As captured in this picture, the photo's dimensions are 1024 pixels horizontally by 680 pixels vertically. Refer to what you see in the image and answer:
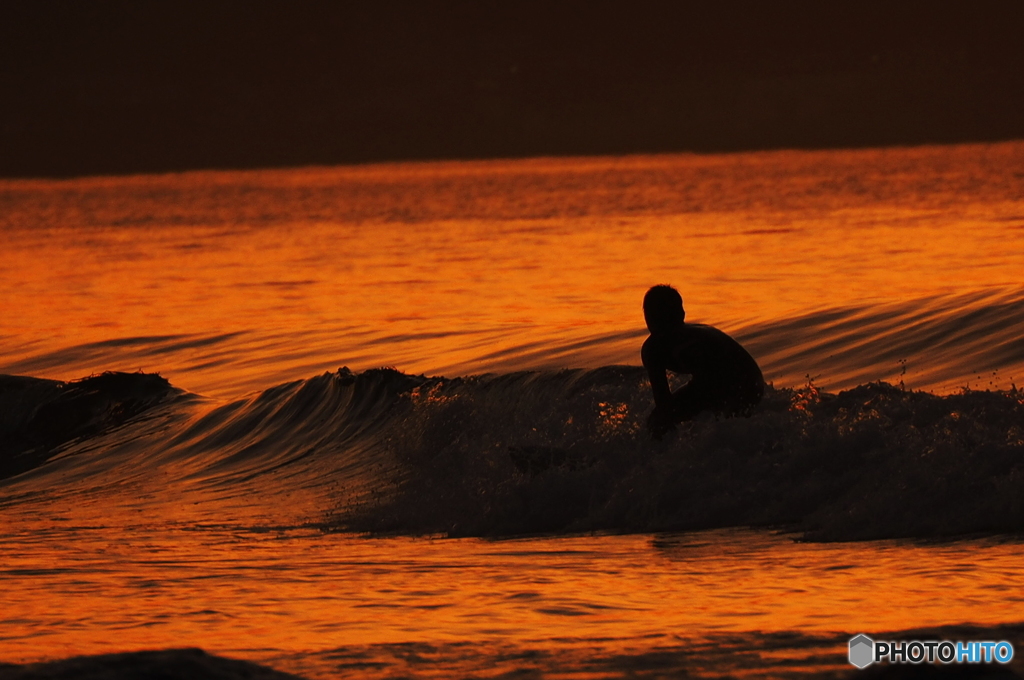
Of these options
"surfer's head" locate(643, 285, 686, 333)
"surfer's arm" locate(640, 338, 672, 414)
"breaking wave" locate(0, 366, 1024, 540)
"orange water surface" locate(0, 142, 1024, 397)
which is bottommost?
"breaking wave" locate(0, 366, 1024, 540)

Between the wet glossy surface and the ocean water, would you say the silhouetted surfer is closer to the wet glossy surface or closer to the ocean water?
the ocean water

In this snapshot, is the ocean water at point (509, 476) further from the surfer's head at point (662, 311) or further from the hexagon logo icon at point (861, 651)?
the surfer's head at point (662, 311)

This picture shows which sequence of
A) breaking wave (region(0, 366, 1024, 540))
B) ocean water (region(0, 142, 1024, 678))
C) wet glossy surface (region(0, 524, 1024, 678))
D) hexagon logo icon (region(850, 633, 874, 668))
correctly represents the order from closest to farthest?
hexagon logo icon (region(850, 633, 874, 668)), wet glossy surface (region(0, 524, 1024, 678)), ocean water (region(0, 142, 1024, 678)), breaking wave (region(0, 366, 1024, 540))

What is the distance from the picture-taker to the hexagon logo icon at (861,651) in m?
5.69

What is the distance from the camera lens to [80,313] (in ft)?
90.2

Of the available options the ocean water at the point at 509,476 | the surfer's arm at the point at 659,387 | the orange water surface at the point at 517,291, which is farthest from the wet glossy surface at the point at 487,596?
the orange water surface at the point at 517,291

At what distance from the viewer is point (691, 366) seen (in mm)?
10273

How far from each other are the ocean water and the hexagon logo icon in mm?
104

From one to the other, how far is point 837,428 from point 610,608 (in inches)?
146

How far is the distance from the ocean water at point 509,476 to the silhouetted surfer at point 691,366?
Result: 0.16 m

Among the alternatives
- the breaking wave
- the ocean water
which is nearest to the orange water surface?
the ocean water

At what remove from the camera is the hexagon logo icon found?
569cm

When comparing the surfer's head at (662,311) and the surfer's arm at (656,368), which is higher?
the surfer's head at (662,311)

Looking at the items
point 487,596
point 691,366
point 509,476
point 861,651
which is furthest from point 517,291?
point 861,651
